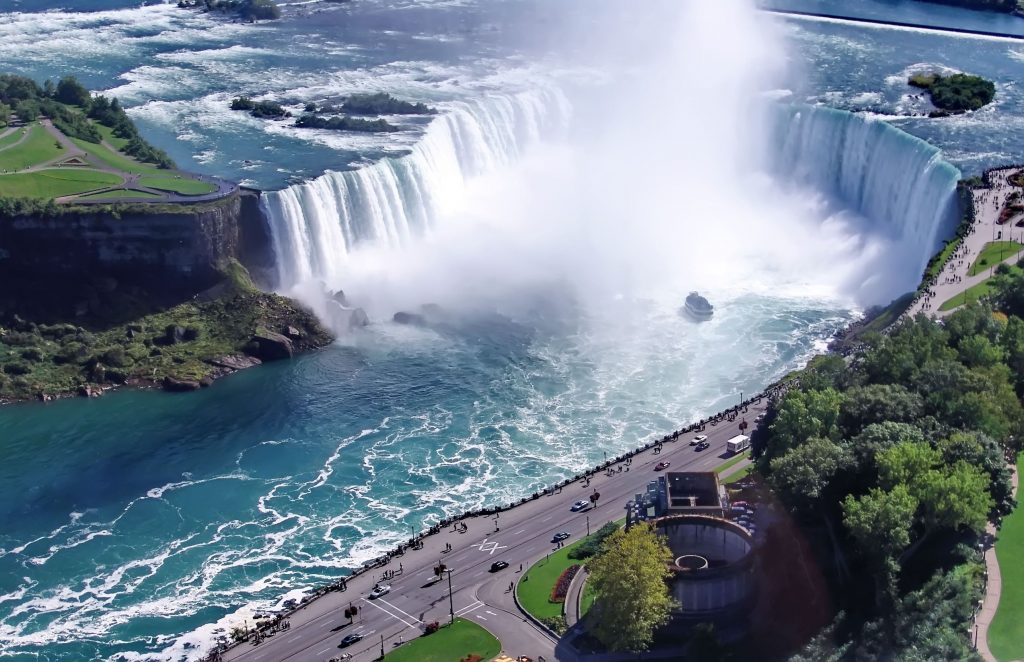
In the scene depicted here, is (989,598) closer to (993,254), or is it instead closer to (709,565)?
(709,565)

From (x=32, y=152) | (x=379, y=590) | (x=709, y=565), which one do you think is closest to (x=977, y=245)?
(x=709, y=565)

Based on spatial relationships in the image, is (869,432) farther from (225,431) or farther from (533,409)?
(225,431)

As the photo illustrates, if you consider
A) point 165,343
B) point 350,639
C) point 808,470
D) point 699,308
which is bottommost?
point 350,639

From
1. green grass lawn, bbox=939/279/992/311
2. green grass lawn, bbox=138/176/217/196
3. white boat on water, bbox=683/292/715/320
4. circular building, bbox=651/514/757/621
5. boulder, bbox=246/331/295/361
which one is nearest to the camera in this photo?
circular building, bbox=651/514/757/621

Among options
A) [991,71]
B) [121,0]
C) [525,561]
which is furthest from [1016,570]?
[121,0]

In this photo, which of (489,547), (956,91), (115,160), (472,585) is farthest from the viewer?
(956,91)

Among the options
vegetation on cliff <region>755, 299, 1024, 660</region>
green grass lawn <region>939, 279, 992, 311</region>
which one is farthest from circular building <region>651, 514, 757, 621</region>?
green grass lawn <region>939, 279, 992, 311</region>

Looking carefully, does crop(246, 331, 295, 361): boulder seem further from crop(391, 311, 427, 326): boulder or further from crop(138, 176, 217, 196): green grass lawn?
crop(138, 176, 217, 196): green grass lawn
